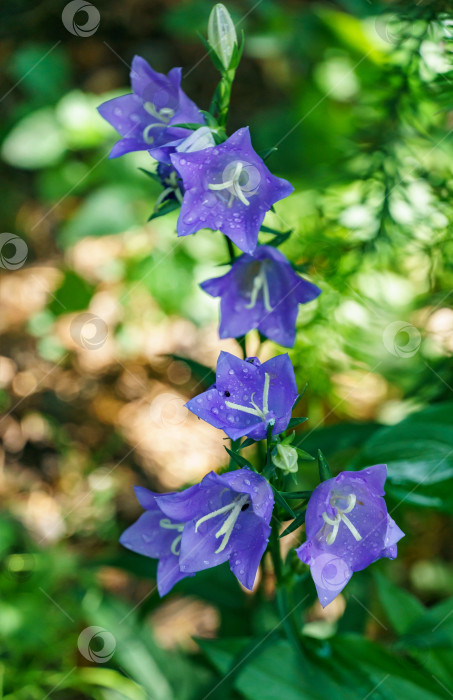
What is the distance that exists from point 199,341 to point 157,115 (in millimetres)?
1419

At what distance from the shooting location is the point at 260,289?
1197mm

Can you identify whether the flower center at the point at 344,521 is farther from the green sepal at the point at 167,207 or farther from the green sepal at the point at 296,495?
the green sepal at the point at 167,207

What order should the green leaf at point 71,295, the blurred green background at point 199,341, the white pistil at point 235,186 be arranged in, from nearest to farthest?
the white pistil at point 235,186 → the blurred green background at point 199,341 → the green leaf at point 71,295

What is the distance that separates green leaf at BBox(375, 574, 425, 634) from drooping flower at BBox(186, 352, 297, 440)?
0.77 meters

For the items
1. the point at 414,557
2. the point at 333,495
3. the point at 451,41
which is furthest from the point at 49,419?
the point at 451,41

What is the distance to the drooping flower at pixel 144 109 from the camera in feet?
3.43

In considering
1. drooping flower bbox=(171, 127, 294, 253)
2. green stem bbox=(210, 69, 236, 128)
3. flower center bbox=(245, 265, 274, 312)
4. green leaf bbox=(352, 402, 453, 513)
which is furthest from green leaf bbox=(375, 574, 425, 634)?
green stem bbox=(210, 69, 236, 128)

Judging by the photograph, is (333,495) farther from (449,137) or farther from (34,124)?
(34,124)

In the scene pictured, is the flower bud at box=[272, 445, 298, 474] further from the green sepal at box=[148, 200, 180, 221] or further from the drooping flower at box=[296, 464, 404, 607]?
the green sepal at box=[148, 200, 180, 221]

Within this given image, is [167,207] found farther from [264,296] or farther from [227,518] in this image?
[227,518]

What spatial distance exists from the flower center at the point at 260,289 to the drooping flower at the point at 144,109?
0.30 meters

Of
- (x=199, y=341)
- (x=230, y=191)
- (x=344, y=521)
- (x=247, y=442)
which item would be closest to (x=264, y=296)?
(x=230, y=191)

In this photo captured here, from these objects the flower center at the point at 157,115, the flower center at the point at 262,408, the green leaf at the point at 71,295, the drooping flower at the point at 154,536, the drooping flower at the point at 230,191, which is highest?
the flower center at the point at 157,115

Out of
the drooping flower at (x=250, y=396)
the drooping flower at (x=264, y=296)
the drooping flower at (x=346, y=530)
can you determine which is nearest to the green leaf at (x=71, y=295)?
the drooping flower at (x=264, y=296)
